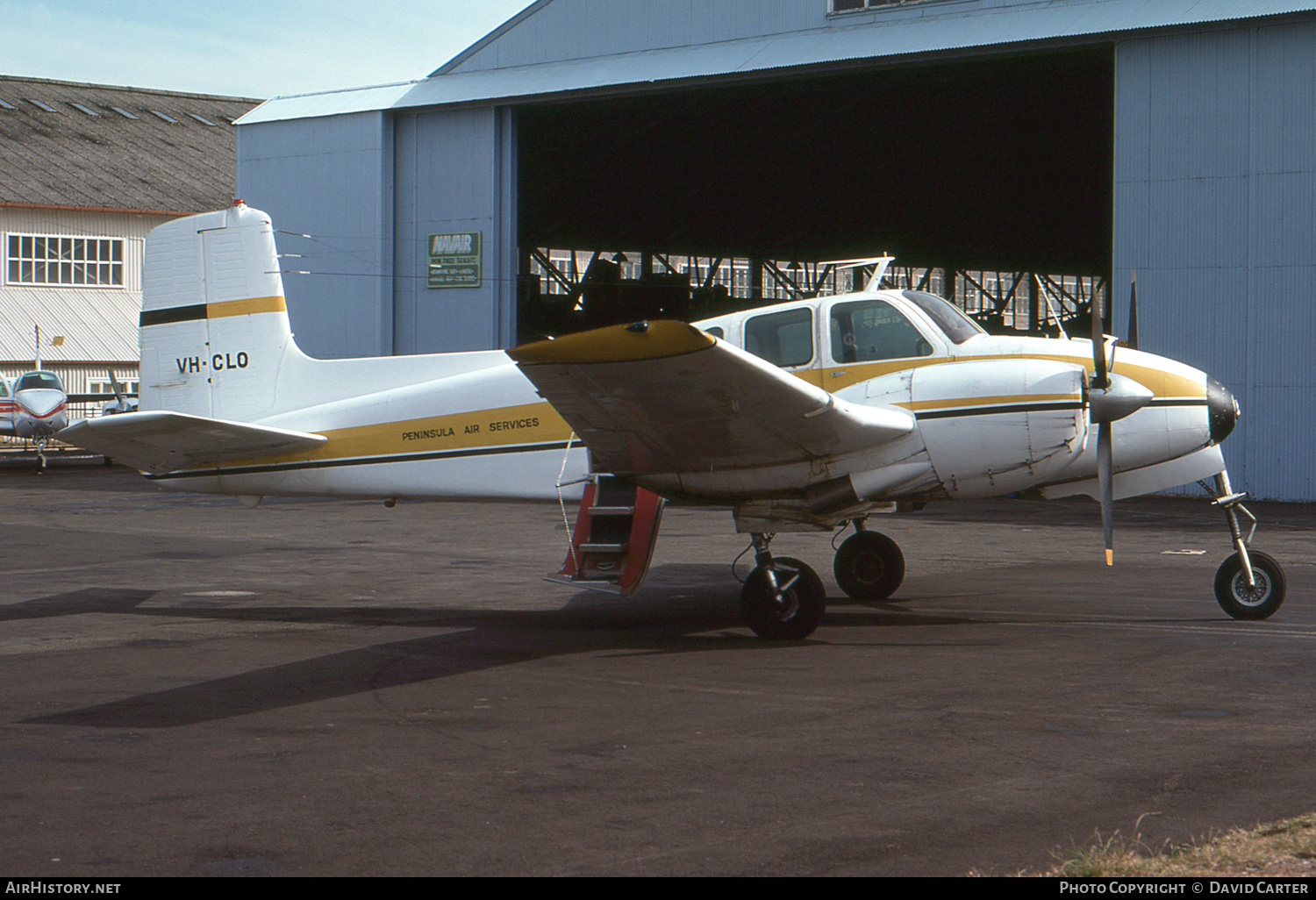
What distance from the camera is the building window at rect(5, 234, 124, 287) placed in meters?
49.0

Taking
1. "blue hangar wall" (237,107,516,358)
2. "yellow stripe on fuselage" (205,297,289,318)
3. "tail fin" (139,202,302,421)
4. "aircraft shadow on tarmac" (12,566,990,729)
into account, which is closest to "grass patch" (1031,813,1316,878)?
"aircraft shadow on tarmac" (12,566,990,729)

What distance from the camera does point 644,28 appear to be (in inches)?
1152

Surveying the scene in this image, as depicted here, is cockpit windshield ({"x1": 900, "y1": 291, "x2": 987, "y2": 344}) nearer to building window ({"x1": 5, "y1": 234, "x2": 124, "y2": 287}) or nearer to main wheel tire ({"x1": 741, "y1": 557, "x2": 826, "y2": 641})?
main wheel tire ({"x1": 741, "y1": 557, "x2": 826, "y2": 641})

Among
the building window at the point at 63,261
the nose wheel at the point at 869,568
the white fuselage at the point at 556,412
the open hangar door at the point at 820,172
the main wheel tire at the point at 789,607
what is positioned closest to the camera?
the white fuselage at the point at 556,412

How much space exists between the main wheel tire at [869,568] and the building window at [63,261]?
4408cm

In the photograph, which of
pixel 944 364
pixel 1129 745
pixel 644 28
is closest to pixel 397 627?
pixel 944 364

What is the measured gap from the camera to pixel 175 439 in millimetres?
11859

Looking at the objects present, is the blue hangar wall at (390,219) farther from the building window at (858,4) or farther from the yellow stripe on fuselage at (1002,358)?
the yellow stripe on fuselage at (1002,358)

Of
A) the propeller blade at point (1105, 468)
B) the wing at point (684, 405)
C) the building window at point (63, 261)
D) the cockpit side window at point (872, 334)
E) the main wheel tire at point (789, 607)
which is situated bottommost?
the main wheel tire at point (789, 607)

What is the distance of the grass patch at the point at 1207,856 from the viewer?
4.76m

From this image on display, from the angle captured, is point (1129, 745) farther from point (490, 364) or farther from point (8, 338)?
point (8, 338)

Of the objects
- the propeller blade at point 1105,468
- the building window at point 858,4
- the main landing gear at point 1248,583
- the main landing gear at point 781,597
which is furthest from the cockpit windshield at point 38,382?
the main landing gear at point 1248,583

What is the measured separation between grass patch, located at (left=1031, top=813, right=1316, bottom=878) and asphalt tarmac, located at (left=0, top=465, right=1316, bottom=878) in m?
0.21

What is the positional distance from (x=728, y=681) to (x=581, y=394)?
86.0 inches
